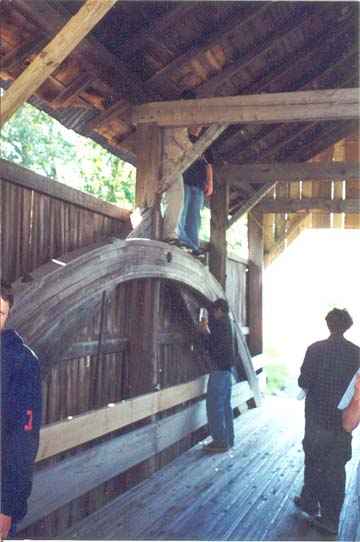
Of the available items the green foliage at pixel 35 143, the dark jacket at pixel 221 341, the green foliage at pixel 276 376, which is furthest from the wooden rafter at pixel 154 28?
the green foliage at pixel 276 376

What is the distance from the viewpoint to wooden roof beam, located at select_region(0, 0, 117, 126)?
3.21 m

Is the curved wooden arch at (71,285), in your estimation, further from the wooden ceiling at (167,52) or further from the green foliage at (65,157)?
the green foliage at (65,157)

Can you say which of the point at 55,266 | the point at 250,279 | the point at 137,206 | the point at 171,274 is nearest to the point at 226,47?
the point at 137,206

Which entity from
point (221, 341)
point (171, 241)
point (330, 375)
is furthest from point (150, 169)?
point (330, 375)

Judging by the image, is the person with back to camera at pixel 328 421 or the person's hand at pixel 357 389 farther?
the person with back to camera at pixel 328 421

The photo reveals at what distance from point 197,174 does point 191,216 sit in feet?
1.70

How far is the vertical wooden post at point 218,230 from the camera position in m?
9.90

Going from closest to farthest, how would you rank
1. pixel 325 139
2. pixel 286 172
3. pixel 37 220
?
pixel 37 220
pixel 286 172
pixel 325 139

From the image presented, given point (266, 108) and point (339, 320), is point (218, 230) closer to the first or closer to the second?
point (266, 108)

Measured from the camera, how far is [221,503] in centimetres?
573

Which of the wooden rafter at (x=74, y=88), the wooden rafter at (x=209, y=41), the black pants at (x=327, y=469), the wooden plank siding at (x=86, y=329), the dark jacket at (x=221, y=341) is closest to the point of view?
the wooden plank siding at (x=86, y=329)

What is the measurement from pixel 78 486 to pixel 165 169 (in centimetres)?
330

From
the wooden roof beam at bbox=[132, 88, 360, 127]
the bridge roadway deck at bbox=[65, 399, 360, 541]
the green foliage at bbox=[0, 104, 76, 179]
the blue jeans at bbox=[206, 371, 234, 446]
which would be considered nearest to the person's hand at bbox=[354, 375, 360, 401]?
the bridge roadway deck at bbox=[65, 399, 360, 541]

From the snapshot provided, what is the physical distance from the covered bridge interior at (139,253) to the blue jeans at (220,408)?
251mm
